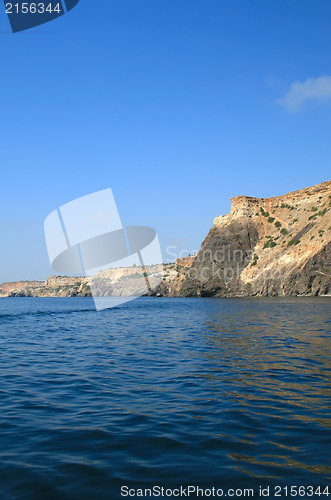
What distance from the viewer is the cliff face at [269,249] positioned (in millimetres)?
76312

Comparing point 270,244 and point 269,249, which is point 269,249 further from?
point 270,244

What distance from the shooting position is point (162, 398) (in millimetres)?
10805

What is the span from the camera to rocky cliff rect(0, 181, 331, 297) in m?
76.3

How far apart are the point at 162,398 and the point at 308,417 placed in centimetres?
395

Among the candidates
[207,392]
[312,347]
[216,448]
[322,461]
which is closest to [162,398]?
[207,392]

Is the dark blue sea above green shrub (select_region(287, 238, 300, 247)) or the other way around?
the other way around

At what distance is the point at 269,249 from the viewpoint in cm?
9231

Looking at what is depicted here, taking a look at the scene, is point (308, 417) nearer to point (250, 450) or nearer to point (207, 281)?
point (250, 450)

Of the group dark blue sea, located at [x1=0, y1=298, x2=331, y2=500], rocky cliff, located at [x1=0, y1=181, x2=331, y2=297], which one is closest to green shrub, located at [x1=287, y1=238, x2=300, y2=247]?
rocky cliff, located at [x1=0, y1=181, x2=331, y2=297]

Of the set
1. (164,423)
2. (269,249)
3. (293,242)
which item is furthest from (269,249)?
(164,423)

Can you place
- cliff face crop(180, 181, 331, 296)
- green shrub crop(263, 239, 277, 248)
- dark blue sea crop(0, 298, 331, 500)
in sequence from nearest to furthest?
1. dark blue sea crop(0, 298, 331, 500)
2. cliff face crop(180, 181, 331, 296)
3. green shrub crop(263, 239, 277, 248)

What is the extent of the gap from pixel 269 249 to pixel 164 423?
3443 inches

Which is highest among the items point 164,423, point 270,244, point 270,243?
point 270,243

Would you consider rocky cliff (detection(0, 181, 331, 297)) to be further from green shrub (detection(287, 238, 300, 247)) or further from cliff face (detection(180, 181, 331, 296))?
Answer: green shrub (detection(287, 238, 300, 247))
